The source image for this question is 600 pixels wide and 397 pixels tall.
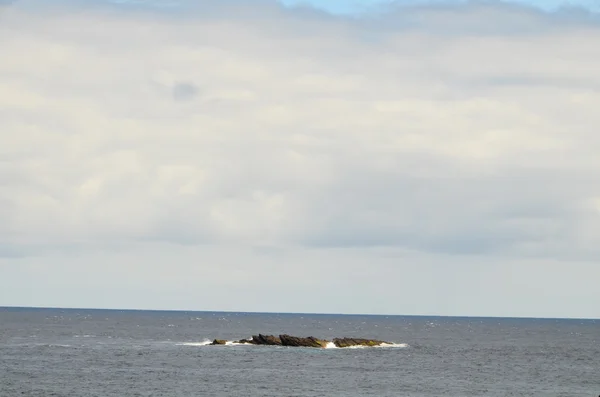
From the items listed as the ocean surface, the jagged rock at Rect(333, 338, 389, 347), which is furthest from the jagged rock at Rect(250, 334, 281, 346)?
the jagged rock at Rect(333, 338, 389, 347)

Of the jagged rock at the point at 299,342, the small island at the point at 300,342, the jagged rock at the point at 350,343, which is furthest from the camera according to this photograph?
the jagged rock at the point at 350,343

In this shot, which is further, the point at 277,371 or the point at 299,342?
the point at 299,342

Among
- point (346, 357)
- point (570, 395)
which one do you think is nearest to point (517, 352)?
point (346, 357)

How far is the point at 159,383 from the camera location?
9994 centimetres

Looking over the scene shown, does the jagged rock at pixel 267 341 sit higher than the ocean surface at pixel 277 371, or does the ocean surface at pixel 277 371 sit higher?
the jagged rock at pixel 267 341

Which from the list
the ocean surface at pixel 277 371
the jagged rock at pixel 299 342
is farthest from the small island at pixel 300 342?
the ocean surface at pixel 277 371

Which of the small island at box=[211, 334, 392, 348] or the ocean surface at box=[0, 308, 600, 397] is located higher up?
the small island at box=[211, 334, 392, 348]

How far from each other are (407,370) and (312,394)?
3230cm

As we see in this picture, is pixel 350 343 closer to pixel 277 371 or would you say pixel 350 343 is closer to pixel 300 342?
pixel 300 342

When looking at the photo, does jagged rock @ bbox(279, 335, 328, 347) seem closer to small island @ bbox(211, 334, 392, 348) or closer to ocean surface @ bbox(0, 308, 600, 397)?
small island @ bbox(211, 334, 392, 348)

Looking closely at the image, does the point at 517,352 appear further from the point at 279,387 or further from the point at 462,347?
the point at 279,387

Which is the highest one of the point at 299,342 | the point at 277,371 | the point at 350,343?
the point at 350,343

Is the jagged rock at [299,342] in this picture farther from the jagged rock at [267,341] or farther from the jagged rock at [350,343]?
the jagged rock at [350,343]

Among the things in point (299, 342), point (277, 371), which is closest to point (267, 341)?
point (299, 342)
